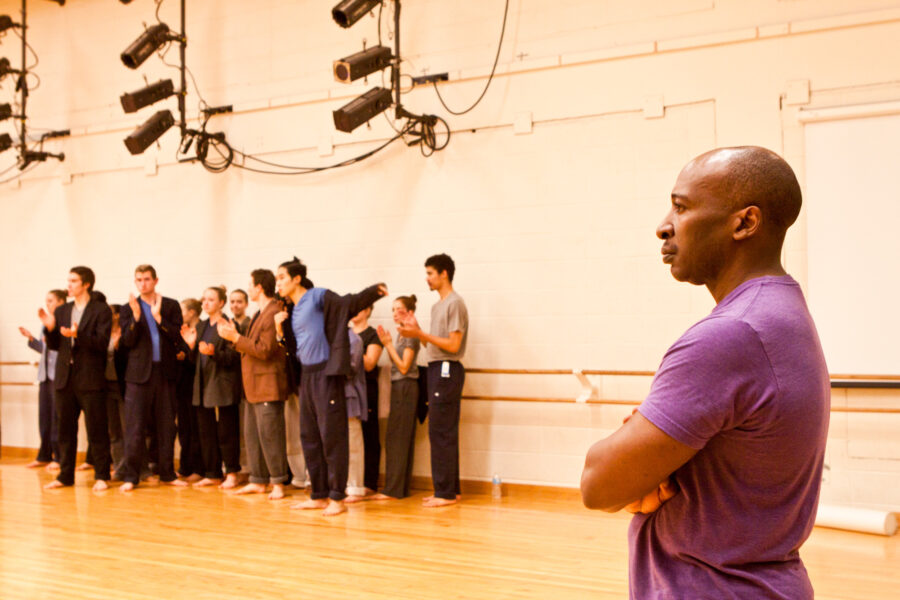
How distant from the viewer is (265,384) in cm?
587

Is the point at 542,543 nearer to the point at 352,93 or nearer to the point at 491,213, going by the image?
the point at 491,213

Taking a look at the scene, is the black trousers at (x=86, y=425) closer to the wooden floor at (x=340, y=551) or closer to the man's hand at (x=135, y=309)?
the wooden floor at (x=340, y=551)

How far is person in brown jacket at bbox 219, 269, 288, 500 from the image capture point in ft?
19.0

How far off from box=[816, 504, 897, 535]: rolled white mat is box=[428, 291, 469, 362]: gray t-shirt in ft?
7.91

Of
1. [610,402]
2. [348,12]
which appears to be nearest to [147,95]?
[348,12]

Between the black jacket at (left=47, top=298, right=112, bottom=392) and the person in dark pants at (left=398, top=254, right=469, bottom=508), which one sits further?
the black jacket at (left=47, top=298, right=112, bottom=392)

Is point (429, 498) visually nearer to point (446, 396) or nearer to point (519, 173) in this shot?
point (446, 396)

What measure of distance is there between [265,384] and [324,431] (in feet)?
2.50

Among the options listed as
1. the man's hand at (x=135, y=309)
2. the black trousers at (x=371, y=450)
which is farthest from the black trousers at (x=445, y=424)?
the man's hand at (x=135, y=309)

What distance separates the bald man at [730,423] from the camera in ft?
3.27

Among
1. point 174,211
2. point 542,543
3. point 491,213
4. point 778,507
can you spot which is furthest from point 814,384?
point 174,211

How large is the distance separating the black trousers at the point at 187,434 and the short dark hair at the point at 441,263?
7.82 ft

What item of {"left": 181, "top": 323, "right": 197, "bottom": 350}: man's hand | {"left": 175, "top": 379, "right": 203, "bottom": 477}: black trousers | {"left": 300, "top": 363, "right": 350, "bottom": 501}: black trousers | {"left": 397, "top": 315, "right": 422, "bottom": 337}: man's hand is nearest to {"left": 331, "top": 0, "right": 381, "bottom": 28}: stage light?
{"left": 397, "top": 315, "right": 422, "bottom": 337}: man's hand

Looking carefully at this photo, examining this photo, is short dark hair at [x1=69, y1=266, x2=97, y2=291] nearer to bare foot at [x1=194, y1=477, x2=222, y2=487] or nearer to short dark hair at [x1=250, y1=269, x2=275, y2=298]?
short dark hair at [x1=250, y1=269, x2=275, y2=298]
